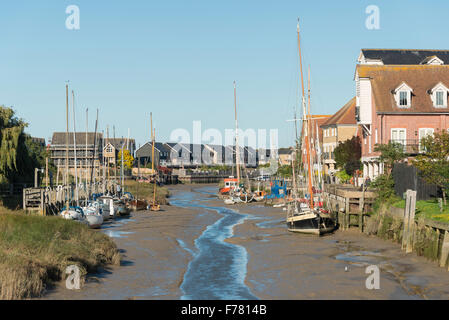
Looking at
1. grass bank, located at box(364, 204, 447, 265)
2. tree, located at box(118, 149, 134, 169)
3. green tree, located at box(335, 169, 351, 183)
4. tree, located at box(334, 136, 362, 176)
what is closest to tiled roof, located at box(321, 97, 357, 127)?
green tree, located at box(335, 169, 351, 183)

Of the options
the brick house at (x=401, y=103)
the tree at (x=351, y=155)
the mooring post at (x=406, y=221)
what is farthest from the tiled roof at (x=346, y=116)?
the mooring post at (x=406, y=221)

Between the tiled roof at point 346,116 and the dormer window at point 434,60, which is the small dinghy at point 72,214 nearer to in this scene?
the dormer window at point 434,60

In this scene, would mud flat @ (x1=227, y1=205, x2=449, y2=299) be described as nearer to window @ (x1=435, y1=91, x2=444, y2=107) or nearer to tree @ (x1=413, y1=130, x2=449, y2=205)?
tree @ (x1=413, y1=130, x2=449, y2=205)

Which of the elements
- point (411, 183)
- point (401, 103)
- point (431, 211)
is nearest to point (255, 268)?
point (431, 211)

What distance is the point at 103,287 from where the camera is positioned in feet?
89.7

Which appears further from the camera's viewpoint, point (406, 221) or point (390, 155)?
point (390, 155)

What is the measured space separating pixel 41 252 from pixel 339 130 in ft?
246

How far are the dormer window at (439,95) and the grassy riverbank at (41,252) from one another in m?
38.9

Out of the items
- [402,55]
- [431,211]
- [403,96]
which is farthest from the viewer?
[402,55]

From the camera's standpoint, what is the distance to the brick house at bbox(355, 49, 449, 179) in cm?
6294

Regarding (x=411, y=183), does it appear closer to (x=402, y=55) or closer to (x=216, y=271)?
(x=216, y=271)

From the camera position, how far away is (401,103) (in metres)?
63.6
